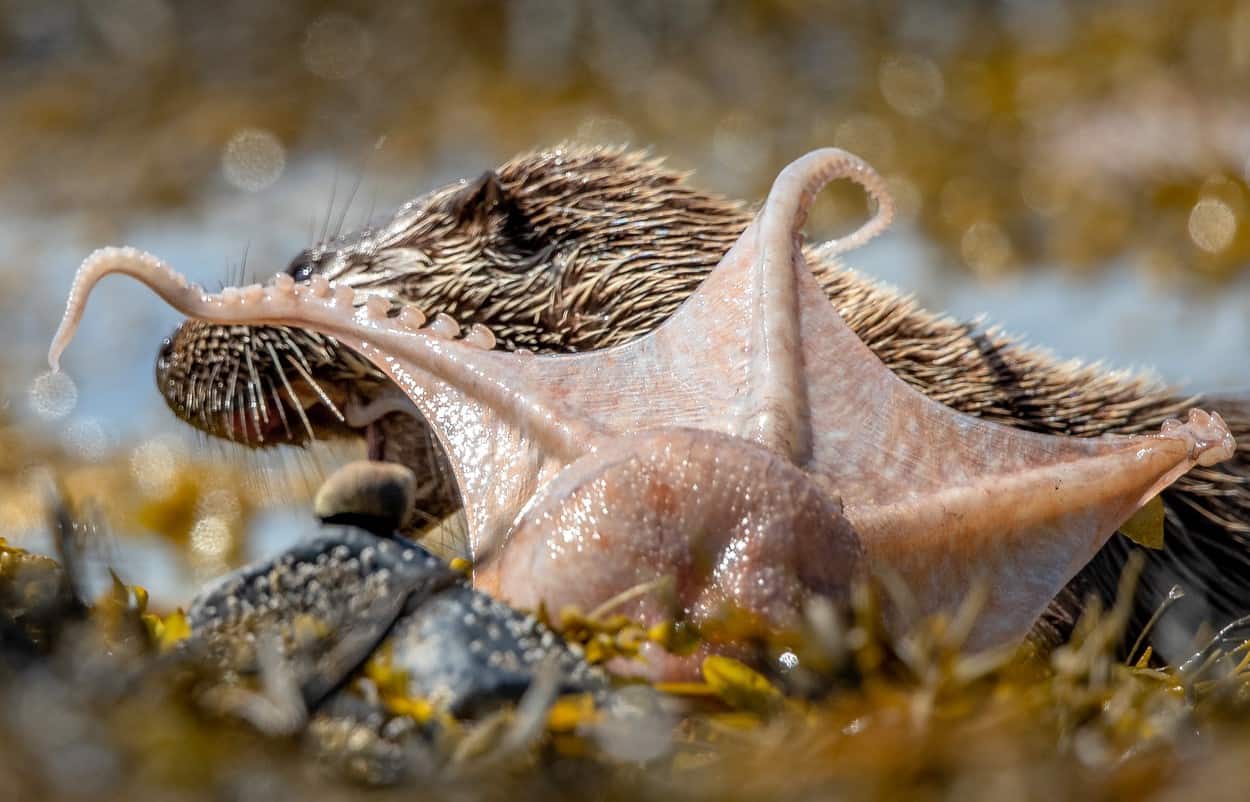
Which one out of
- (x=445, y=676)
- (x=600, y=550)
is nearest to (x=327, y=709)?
(x=445, y=676)

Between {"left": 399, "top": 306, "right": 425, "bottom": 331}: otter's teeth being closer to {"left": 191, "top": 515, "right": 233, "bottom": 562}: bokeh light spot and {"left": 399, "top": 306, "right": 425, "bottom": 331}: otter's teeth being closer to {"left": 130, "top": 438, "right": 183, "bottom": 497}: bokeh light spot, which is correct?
{"left": 191, "top": 515, "right": 233, "bottom": 562}: bokeh light spot

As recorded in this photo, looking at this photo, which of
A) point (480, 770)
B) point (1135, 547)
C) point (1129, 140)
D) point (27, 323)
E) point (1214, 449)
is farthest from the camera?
point (27, 323)

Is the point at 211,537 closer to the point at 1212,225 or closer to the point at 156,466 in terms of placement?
the point at 156,466

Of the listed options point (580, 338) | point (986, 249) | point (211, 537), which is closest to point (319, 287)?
point (580, 338)

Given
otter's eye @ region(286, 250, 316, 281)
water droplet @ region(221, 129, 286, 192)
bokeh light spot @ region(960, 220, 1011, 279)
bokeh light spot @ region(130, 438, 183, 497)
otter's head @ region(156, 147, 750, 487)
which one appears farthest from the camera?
water droplet @ region(221, 129, 286, 192)

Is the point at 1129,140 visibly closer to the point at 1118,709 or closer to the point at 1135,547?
the point at 1135,547

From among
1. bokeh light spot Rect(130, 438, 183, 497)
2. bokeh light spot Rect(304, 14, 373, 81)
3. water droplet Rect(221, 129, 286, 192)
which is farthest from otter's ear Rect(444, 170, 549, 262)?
water droplet Rect(221, 129, 286, 192)
